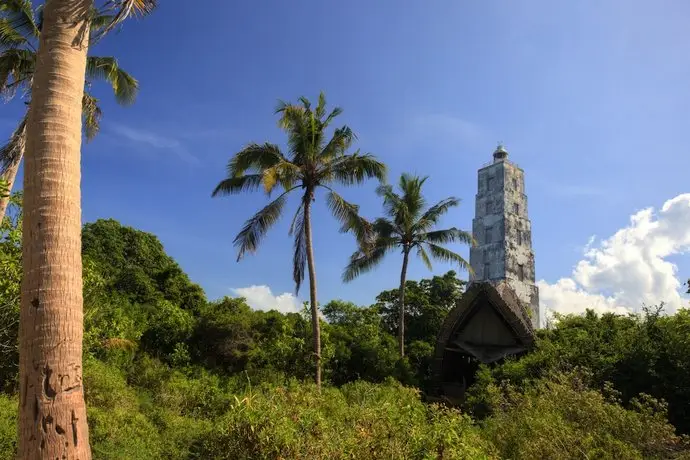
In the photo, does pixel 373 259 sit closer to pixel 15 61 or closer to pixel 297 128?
pixel 297 128

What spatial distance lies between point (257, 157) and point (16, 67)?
6499 millimetres

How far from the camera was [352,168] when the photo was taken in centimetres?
1534

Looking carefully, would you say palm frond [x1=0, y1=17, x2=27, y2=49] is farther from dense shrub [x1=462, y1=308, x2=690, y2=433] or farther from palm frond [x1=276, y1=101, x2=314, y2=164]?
dense shrub [x1=462, y1=308, x2=690, y2=433]

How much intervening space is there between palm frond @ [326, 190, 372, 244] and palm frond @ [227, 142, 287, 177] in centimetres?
207

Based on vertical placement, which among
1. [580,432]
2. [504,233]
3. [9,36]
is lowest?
[580,432]

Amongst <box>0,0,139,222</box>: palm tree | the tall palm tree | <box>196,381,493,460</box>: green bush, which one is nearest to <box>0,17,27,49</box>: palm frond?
<box>0,0,139,222</box>: palm tree

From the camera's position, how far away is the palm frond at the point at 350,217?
49.8 feet

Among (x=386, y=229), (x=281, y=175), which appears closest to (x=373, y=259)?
(x=386, y=229)

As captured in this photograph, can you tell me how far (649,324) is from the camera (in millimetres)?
14008

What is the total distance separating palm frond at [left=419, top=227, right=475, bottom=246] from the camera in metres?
20.2

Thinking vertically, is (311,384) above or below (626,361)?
below

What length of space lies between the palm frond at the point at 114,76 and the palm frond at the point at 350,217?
662 cm

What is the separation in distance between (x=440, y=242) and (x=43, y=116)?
18.2m

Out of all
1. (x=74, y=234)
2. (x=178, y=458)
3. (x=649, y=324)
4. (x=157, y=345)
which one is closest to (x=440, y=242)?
(x=649, y=324)
